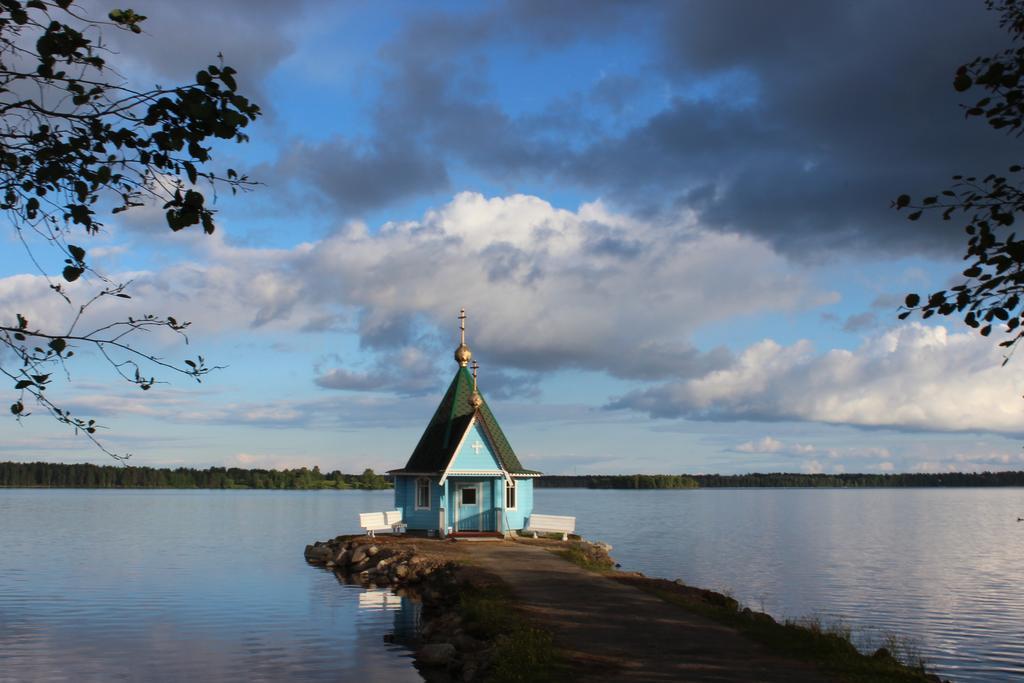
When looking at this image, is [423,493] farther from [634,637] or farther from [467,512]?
[634,637]

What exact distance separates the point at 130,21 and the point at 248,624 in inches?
854

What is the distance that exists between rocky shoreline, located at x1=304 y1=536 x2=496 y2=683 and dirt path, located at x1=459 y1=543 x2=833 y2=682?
1.52 metres

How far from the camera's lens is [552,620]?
19312mm

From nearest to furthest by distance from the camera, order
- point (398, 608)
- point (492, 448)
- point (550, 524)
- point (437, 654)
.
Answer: point (437, 654) < point (398, 608) < point (492, 448) < point (550, 524)

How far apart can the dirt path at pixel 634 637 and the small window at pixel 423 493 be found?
14495 millimetres

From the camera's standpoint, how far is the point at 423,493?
41188 millimetres

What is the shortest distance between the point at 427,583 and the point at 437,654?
35.1 feet

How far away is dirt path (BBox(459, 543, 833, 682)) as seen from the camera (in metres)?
14.4

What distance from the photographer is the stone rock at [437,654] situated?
1889 centimetres

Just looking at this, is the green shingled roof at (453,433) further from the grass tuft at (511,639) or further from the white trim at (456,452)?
the grass tuft at (511,639)

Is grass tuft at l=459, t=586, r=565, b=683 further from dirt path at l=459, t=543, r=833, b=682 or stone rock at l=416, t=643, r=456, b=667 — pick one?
stone rock at l=416, t=643, r=456, b=667

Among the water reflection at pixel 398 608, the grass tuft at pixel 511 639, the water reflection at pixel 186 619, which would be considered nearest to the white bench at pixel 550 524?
the water reflection at pixel 398 608

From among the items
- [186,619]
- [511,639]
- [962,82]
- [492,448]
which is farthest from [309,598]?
[962,82]

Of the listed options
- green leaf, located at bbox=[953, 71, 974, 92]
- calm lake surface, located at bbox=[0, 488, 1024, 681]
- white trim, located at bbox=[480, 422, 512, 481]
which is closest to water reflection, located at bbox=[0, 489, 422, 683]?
calm lake surface, located at bbox=[0, 488, 1024, 681]
